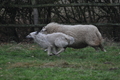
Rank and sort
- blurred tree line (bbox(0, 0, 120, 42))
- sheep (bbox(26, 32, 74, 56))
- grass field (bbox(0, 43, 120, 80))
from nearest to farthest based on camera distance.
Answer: grass field (bbox(0, 43, 120, 80)) < sheep (bbox(26, 32, 74, 56)) < blurred tree line (bbox(0, 0, 120, 42))

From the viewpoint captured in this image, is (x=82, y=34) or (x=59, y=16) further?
(x=59, y=16)

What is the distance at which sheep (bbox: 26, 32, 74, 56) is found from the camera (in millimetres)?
9703

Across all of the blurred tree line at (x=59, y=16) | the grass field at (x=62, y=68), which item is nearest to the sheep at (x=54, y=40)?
the grass field at (x=62, y=68)

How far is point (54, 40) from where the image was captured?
9773mm

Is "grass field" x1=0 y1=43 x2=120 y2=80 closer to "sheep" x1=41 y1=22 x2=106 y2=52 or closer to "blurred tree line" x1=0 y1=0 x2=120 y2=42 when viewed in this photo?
"sheep" x1=41 y1=22 x2=106 y2=52

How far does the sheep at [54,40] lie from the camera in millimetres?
9703

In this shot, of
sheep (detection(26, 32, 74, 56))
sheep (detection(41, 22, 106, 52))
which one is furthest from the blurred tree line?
sheep (detection(26, 32, 74, 56))

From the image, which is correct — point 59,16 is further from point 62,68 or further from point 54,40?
point 62,68

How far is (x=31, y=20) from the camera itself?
1505 cm

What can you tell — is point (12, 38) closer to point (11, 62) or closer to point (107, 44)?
point (107, 44)

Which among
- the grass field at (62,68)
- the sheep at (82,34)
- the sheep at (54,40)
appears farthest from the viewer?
the sheep at (82,34)

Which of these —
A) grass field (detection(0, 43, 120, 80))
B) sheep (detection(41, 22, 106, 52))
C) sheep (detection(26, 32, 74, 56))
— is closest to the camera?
grass field (detection(0, 43, 120, 80))

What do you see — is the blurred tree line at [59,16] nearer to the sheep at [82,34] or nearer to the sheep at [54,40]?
the sheep at [82,34]

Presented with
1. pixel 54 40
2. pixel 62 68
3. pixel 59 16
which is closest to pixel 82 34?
pixel 54 40
